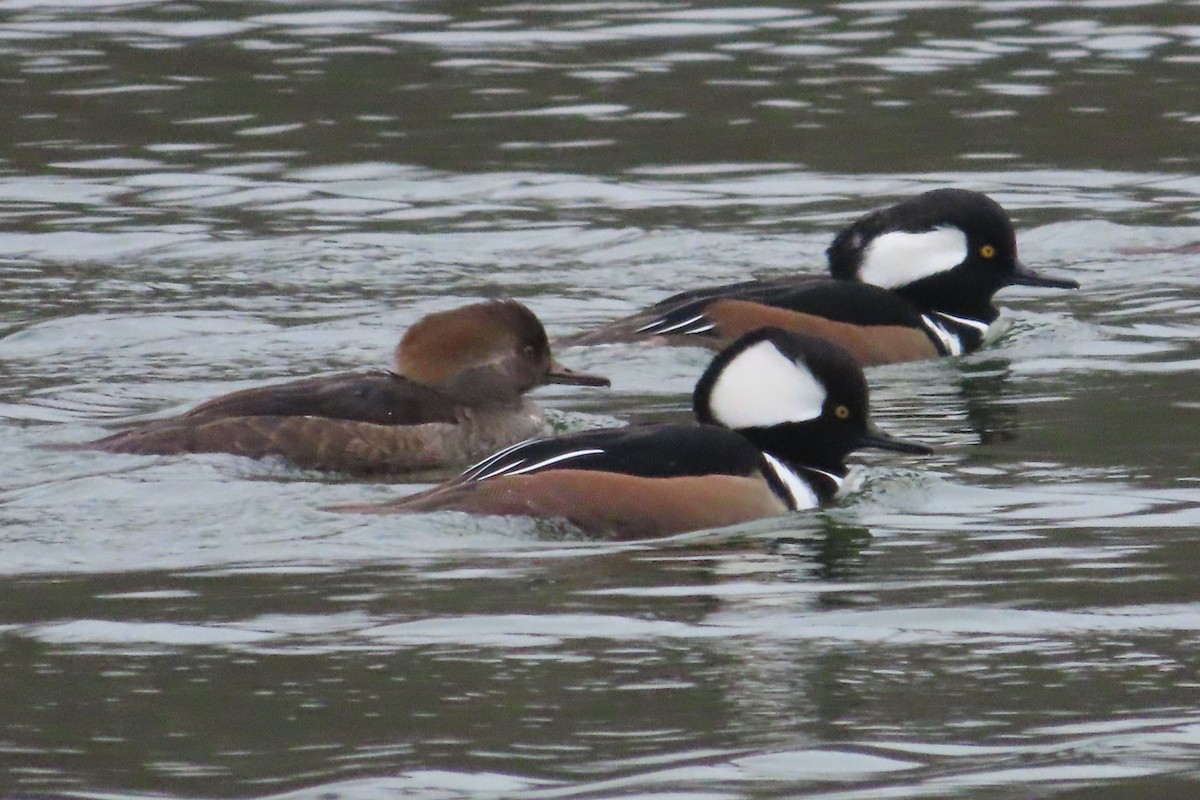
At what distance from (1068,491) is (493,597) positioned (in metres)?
2.57

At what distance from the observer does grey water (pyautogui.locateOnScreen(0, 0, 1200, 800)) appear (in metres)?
6.08

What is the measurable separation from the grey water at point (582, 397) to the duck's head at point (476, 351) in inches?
34.0

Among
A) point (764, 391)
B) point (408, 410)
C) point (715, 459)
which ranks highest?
point (764, 391)

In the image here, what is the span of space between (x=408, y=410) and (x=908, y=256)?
155 inches

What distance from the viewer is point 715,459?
869 centimetres

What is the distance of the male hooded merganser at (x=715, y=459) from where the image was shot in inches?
339

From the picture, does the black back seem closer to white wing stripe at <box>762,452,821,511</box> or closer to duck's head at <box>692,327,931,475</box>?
duck's head at <box>692,327,931,475</box>

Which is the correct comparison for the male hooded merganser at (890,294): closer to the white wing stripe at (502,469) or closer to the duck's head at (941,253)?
the duck's head at (941,253)

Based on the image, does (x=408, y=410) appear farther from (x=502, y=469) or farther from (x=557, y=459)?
(x=557, y=459)

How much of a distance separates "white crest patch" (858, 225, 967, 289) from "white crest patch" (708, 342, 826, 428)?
404cm

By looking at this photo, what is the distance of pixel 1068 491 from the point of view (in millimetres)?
9109

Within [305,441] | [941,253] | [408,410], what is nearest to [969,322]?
[941,253]

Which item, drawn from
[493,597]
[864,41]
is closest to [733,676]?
[493,597]

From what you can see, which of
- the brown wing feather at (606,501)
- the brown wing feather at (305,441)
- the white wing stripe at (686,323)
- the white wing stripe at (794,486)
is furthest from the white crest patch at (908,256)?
the brown wing feather at (606,501)
